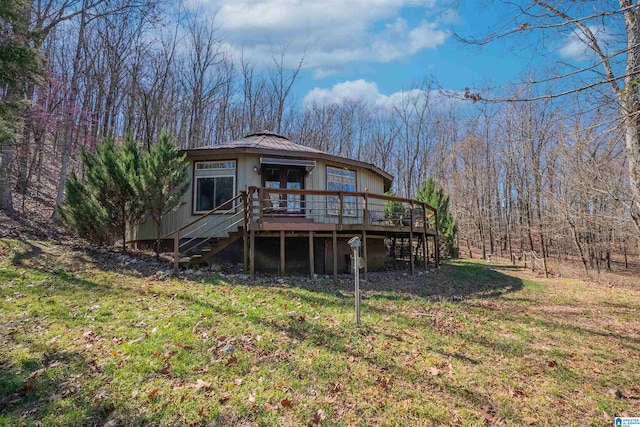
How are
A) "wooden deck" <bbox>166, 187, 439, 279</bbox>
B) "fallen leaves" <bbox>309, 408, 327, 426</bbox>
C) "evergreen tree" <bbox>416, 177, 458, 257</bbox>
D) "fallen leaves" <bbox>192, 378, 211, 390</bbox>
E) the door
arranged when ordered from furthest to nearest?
"evergreen tree" <bbox>416, 177, 458, 257</bbox> → the door → "wooden deck" <bbox>166, 187, 439, 279</bbox> → "fallen leaves" <bbox>192, 378, 211, 390</bbox> → "fallen leaves" <bbox>309, 408, 327, 426</bbox>

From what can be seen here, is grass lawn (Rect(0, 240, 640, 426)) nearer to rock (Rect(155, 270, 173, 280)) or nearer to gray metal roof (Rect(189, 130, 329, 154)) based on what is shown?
rock (Rect(155, 270, 173, 280))

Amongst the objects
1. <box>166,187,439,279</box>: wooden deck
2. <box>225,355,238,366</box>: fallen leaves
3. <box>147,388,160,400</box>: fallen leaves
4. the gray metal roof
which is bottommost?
<box>147,388,160,400</box>: fallen leaves

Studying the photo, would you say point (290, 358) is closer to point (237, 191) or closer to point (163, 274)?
point (163, 274)

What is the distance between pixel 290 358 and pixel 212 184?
8152 mm

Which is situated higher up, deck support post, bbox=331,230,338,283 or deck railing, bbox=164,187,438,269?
deck railing, bbox=164,187,438,269

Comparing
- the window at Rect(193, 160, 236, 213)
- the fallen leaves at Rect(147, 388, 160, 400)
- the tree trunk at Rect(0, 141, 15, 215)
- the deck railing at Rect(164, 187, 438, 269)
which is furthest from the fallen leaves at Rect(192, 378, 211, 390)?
the tree trunk at Rect(0, 141, 15, 215)

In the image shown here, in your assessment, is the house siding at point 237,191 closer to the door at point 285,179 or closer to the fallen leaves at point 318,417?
the door at point 285,179

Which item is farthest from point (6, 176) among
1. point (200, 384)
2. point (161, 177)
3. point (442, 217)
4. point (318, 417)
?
point (442, 217)

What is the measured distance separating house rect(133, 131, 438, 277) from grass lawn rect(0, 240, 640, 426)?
2587mm

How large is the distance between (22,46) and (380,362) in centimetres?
889

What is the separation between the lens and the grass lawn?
3.32 metres

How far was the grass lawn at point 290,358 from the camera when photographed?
3324 mm

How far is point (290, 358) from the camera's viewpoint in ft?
14.0

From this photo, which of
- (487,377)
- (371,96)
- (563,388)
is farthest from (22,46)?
(371,96)
